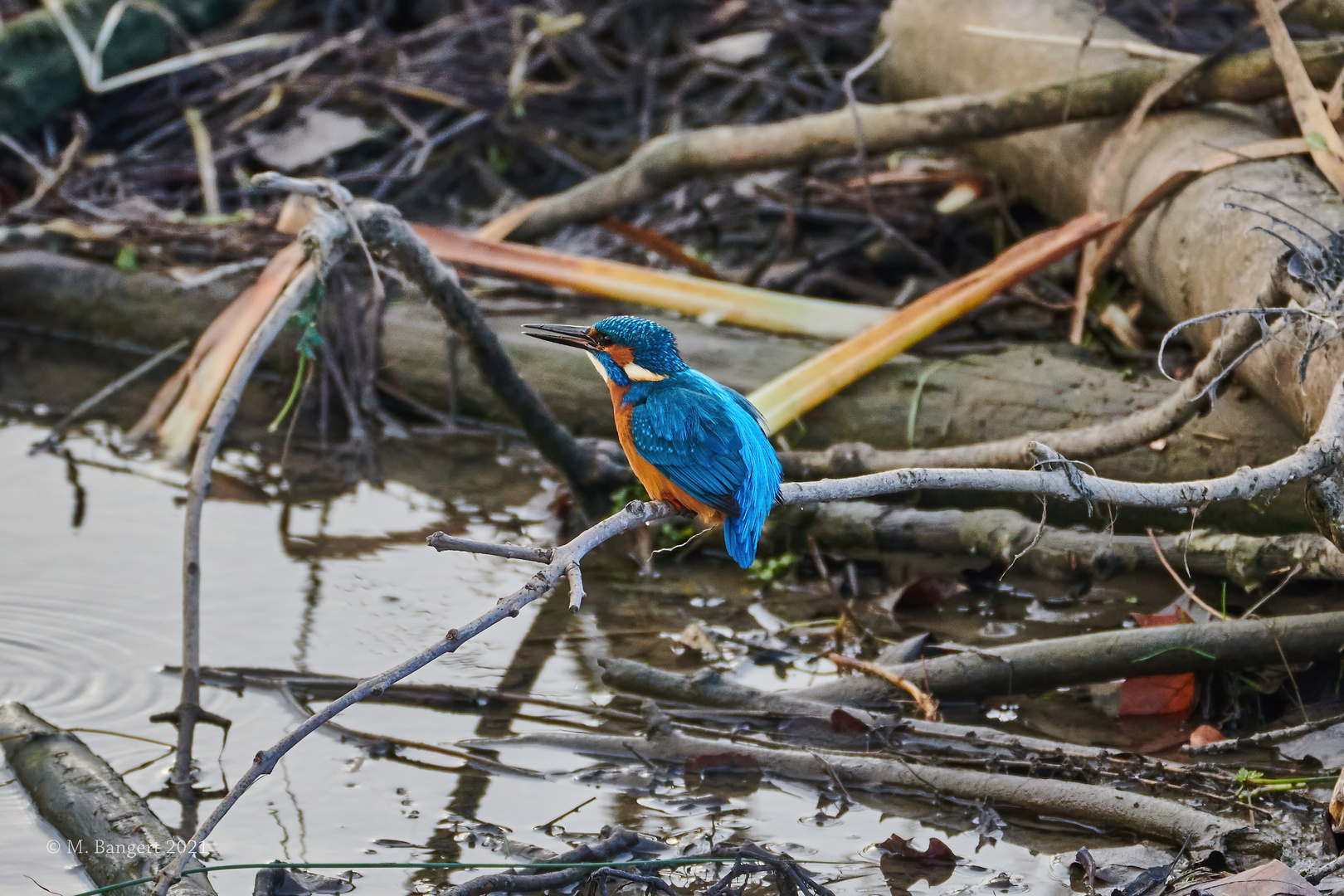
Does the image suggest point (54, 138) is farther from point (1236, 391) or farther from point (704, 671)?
point (1236, 391)

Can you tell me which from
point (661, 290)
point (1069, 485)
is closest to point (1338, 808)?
point (1069, 485)

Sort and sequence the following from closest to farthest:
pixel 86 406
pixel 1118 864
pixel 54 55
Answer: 1. pixel 1118 864
2. pixel 86 406
3. pixel 54 55

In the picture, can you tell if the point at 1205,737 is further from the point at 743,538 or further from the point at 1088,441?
the point at 743,538

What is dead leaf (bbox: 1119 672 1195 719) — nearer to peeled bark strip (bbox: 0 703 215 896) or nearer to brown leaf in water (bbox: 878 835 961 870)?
brown leaf in water (bbox: 878 835 961 870)

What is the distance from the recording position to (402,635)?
11.3 feet

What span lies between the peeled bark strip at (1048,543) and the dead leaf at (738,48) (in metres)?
3.35

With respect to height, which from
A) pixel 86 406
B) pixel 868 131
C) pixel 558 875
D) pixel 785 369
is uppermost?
pixel 868 131

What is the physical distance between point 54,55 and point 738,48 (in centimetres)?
344

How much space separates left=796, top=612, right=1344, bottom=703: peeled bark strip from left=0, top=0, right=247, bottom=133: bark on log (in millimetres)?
5204

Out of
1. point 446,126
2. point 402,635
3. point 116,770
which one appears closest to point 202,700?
point 116,770

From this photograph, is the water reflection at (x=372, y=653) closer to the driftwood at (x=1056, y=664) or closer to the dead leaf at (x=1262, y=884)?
the driftwood at (x=1056, y=664)

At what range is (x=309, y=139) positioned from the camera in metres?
6.00

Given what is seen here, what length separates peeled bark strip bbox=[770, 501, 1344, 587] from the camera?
317 cm

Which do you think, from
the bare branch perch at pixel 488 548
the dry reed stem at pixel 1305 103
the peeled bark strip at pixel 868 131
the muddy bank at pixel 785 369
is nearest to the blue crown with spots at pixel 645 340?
the bare branch perch at pixel 488 548
